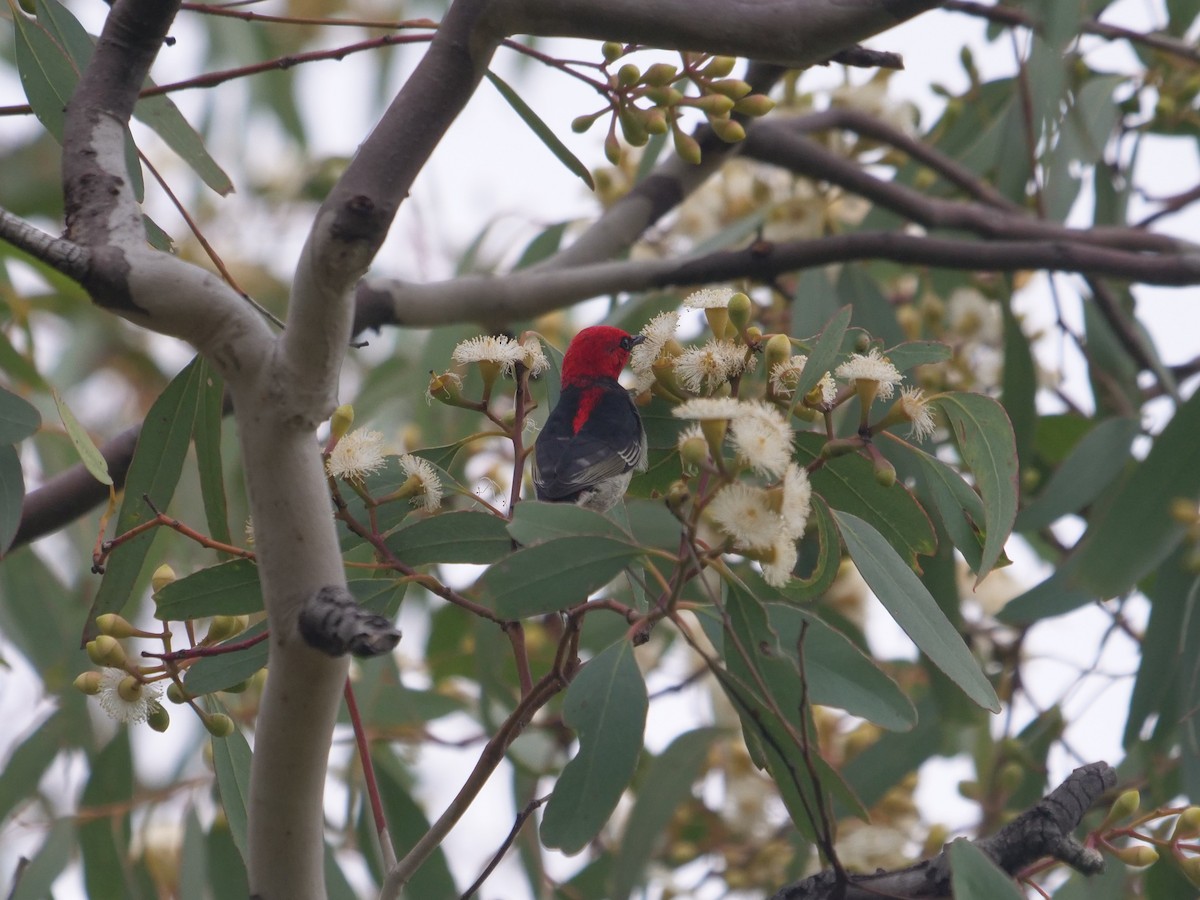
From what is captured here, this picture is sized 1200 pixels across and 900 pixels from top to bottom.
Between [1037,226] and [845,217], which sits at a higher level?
[845,217]

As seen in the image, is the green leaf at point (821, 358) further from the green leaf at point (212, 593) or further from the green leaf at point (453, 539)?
the green leaf at point (212, 593)

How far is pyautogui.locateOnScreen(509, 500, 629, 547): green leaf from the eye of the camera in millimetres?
1300

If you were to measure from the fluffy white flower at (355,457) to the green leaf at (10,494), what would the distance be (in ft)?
1.82

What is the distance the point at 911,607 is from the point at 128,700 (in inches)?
34.9

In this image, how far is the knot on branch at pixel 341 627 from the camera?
1.04 meters

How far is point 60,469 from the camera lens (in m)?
3.53

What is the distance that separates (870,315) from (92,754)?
2140mm

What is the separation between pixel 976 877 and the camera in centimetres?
132

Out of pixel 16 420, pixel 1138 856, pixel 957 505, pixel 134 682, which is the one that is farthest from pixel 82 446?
pixel 1138 856

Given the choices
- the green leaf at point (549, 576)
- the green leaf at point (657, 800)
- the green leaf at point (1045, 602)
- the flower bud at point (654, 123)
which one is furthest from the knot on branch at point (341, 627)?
the green leaf at point (657, 800)

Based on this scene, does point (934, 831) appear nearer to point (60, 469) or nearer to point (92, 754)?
point (92, 754)

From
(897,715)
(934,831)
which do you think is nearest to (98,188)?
(897,715)

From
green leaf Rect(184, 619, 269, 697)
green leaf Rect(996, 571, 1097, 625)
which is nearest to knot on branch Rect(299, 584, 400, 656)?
green leaf Rect(184, 619, 269, 697)

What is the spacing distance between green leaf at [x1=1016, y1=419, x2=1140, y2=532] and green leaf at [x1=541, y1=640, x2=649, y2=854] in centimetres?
162
